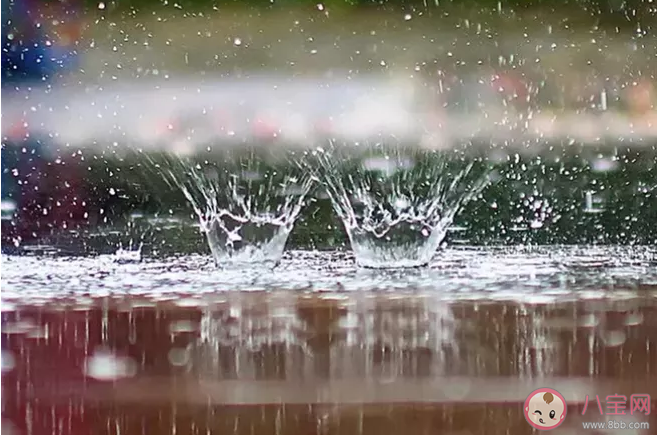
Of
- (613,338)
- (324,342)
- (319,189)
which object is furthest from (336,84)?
(613,338)

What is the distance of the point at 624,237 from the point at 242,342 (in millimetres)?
421

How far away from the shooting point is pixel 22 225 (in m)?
0.77

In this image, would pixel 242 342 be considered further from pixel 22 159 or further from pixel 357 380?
pixel 22 159

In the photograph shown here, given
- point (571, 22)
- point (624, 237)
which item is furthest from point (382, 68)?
point (624, 237)

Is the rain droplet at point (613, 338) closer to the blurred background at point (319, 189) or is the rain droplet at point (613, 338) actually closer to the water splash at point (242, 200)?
the blurred background at point (319, 189)

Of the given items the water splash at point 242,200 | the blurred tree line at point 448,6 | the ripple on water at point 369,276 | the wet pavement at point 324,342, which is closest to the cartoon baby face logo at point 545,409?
the wet pavement at point 324,342

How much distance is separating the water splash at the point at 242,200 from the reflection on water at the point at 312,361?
0.05m

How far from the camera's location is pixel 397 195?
0.80 meters

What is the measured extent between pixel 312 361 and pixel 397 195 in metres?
0.21

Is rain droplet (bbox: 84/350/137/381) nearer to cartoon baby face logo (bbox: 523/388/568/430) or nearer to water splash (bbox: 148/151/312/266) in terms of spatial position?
water splash (bbox: 148/151/312/266)

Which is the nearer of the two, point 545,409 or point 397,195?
point 545,409

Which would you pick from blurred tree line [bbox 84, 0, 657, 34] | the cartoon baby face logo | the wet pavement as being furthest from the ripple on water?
blurred tree line [bbox 84, 0, 657, 34]

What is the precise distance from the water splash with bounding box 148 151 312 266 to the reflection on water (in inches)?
2.0

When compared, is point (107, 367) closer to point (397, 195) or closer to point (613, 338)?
Answer: point (397, 195)
